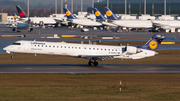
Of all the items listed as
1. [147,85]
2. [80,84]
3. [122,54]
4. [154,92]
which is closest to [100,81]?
[80,84]

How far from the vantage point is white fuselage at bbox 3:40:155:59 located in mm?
45844

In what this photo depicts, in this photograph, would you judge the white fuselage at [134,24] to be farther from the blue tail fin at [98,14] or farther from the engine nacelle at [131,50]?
the engine nacelle at [131,50]

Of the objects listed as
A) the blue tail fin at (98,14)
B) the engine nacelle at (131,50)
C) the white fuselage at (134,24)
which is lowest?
the engine nacelle at (131,50)

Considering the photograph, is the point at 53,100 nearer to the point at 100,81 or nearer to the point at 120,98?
the point at 120,98

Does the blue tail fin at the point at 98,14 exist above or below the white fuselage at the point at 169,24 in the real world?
above

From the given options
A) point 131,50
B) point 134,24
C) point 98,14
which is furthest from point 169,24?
point 131,50

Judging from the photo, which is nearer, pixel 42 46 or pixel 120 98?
pixel 120 98

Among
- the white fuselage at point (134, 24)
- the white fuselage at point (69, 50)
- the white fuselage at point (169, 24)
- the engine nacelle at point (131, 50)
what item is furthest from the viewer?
the white fuselage at point (169, 24)

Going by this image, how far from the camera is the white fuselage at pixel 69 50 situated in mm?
45844

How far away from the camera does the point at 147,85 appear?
3262cm

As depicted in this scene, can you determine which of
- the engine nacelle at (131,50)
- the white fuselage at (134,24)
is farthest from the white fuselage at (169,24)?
the engine nacelle at (131,50)

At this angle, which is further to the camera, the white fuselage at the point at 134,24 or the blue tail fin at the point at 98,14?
the blue tail fin at the point at 98,14

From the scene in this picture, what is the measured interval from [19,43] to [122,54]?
1494 centimetres

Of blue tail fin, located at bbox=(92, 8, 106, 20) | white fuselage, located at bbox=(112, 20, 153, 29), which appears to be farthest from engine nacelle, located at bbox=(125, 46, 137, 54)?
blue tail fin, located at bbox=(92, 8, 106, 20)
